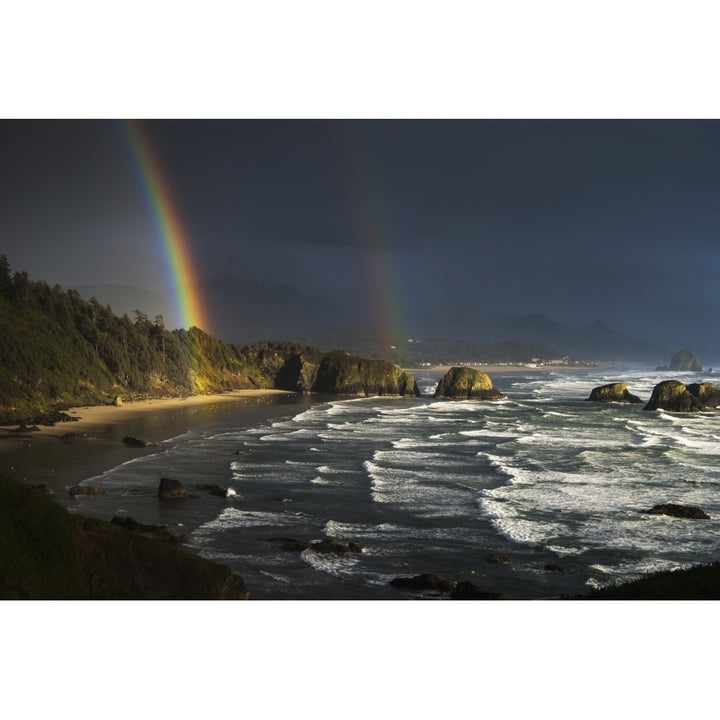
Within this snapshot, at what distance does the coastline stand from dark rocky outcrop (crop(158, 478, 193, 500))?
3.37 m

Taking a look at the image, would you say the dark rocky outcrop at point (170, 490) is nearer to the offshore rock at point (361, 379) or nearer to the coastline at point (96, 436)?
the coastline at point (96, 436)

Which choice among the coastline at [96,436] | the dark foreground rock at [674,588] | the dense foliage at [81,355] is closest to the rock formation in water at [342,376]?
the dense foliage at [81,355]

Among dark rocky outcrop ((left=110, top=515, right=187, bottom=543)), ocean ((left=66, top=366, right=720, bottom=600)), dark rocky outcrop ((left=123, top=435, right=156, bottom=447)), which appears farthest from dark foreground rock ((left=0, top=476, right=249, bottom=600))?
dark rocky outcrop ((left=123, top=435, right=156, bottom=447))

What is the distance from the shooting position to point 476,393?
336 feet

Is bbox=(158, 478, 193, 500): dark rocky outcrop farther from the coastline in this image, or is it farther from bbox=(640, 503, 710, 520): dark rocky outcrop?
bbox=(640, 503, 710, 520): dark rocky outcrop

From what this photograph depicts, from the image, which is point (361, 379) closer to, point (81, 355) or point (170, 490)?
point (81, 355)

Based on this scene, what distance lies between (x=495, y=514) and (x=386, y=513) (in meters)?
4.16

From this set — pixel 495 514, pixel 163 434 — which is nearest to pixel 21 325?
pixel 163 434

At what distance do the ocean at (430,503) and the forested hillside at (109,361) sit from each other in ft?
55.6

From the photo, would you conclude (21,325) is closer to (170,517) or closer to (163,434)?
(163,434)

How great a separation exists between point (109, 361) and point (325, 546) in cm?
6510

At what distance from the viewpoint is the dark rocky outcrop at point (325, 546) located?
23.7 metres

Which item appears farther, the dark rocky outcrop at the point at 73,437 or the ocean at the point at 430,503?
the dark rocky outcrop at the point at 73,437

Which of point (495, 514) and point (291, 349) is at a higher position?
point (291, 349)
